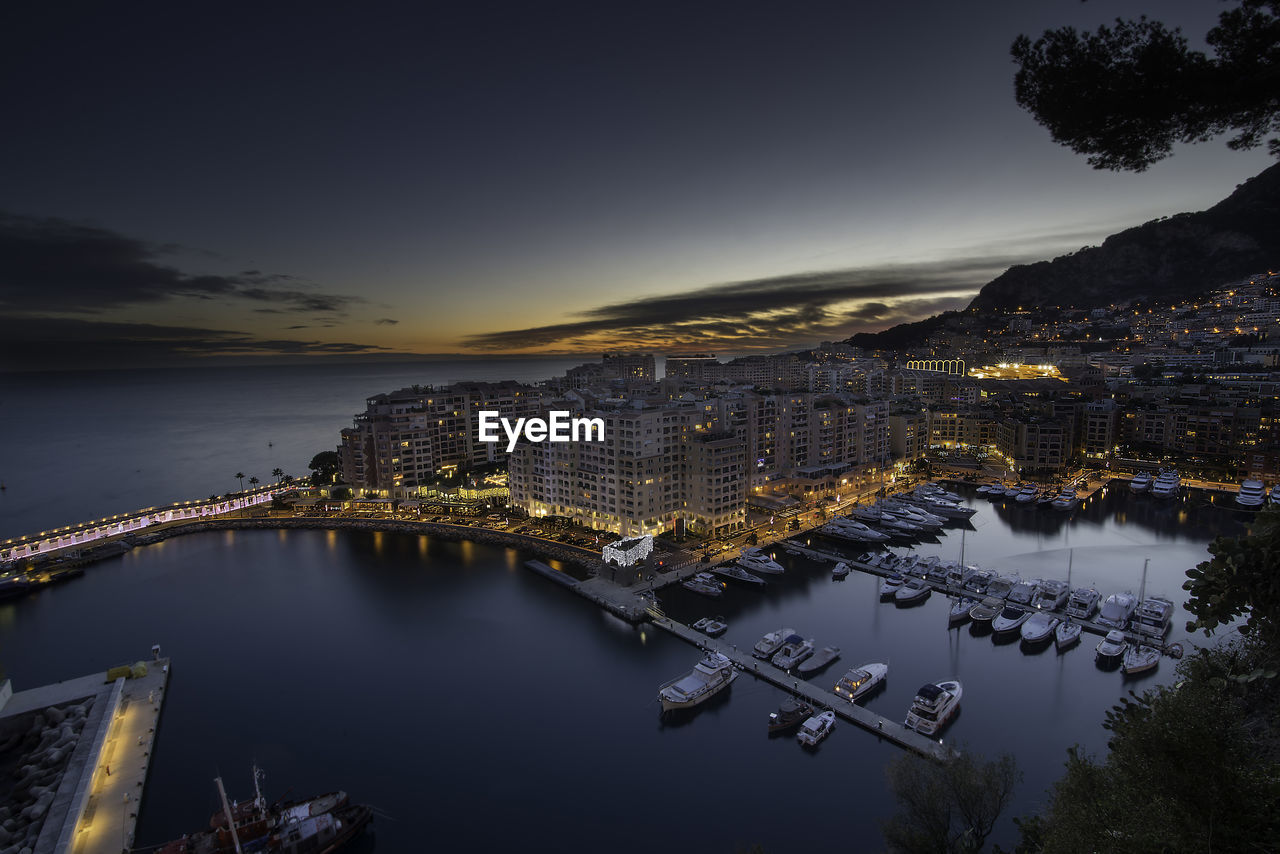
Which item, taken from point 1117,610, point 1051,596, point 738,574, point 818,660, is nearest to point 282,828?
point 818,660

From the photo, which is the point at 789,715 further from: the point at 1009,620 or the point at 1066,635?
the point at 1066,635

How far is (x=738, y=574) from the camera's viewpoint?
2245 centimetres

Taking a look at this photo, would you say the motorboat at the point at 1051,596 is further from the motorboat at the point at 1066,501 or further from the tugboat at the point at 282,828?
the tugboat at the point at 282,828

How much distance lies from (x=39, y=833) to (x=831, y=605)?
67.9ft

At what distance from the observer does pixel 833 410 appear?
3619cm

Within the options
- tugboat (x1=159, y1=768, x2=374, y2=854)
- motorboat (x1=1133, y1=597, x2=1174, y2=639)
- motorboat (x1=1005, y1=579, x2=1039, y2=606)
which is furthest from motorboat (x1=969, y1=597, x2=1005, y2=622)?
tugboat (x1=159, y1=768, x2=374, y2=854)

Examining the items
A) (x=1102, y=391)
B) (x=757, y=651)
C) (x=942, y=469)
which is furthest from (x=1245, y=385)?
(x=757, y=651)

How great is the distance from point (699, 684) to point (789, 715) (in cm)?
245

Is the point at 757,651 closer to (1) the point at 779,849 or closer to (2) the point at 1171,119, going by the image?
(1) the point at 779,849

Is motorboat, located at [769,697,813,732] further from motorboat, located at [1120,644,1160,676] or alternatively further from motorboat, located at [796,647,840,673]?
motorboat, located at [1120,644,1160,676]

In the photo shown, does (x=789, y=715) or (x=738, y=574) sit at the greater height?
(x=789, y=715)

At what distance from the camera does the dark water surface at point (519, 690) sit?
39.9 feet

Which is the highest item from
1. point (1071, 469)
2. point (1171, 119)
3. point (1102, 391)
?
point (1171, 119)

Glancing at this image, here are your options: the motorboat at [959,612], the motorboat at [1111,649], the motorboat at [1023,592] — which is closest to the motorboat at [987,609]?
the motorboat at [959,612]
